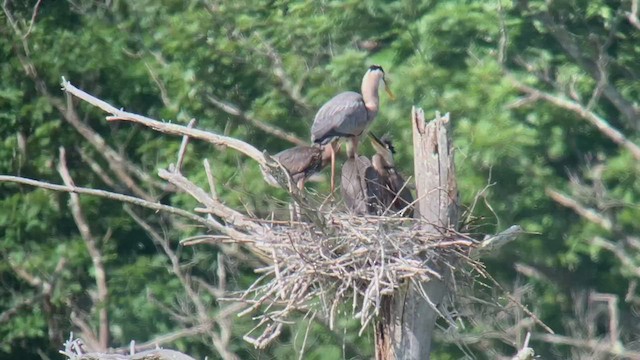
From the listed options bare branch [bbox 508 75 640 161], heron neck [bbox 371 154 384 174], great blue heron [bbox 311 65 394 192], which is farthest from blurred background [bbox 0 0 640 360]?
heron neck [bbox 371 154 384 174]

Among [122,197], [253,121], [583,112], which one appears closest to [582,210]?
[583,112]

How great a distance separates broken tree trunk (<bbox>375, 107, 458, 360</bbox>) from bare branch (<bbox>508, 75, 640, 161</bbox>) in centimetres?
650

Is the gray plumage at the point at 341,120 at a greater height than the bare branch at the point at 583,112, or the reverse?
the gray plumage at the point at 341,120

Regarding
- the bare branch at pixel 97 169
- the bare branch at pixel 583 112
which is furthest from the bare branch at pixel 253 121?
the bare branch at pixel 583 112

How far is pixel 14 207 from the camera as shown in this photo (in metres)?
16.9

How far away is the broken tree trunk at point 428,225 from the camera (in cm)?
807

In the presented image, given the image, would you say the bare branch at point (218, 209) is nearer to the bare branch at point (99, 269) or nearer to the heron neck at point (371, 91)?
the heron neck at point (371, 91)

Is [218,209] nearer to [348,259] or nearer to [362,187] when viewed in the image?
[348,259]

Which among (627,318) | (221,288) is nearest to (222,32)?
(221,288)

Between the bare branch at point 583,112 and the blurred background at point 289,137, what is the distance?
0.08 feet

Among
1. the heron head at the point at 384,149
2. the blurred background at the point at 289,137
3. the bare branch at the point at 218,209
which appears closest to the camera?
the bare branch at the point at 218,209

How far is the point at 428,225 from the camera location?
808cm

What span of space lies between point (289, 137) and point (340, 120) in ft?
14.9

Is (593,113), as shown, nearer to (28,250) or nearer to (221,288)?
(221,288)
